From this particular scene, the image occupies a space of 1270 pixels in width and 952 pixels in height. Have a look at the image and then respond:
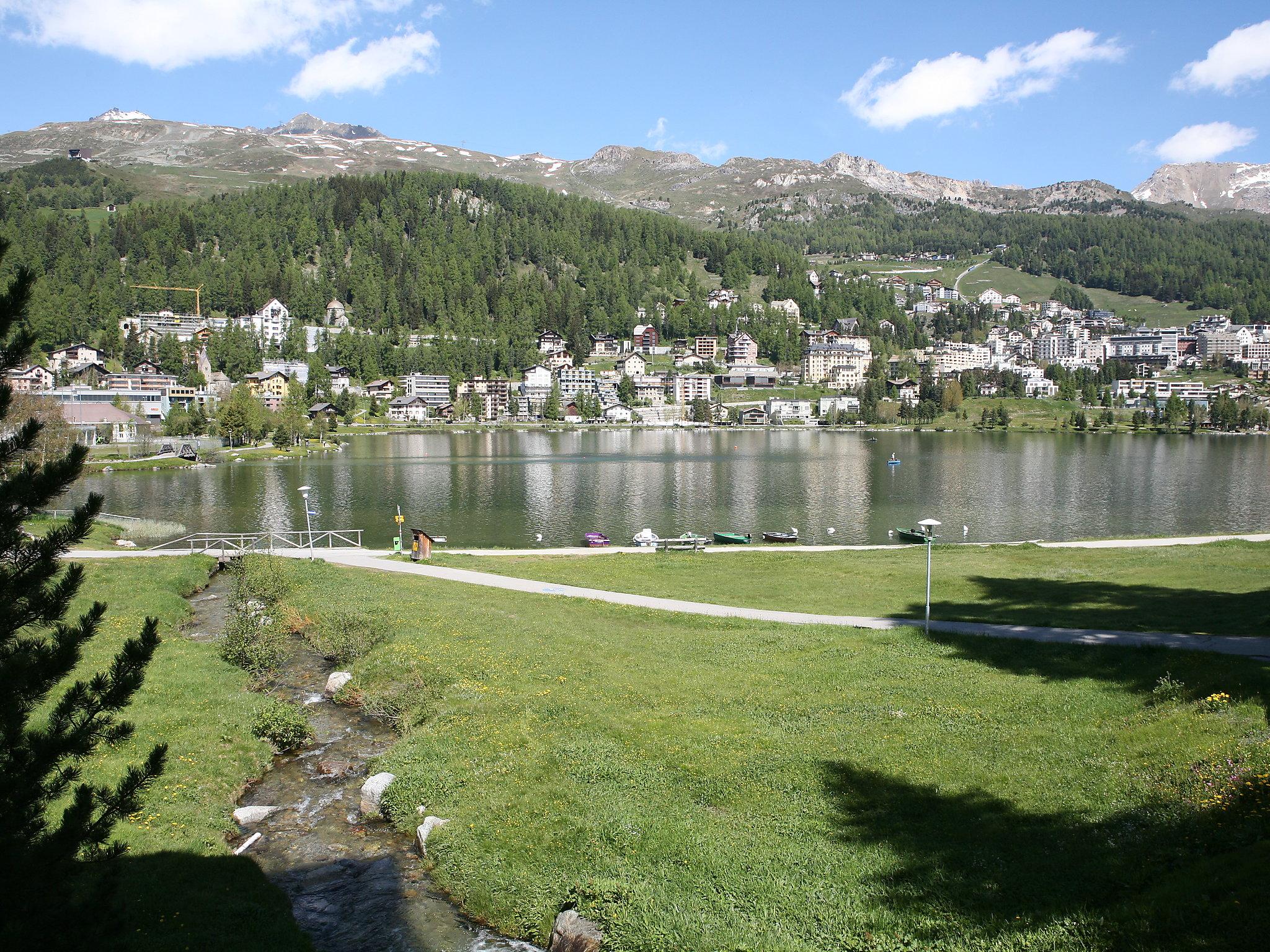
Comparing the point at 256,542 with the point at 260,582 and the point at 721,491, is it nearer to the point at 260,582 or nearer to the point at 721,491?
the point at 260,582

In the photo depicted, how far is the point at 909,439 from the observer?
142500 millimetres

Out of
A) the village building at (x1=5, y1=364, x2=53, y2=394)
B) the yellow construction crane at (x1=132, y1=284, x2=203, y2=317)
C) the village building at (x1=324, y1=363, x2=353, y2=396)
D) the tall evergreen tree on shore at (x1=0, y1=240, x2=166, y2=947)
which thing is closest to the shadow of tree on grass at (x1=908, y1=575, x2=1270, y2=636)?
the tall evergreen tree on shore at (x1=0, y1=240, x2=166, y2=947)

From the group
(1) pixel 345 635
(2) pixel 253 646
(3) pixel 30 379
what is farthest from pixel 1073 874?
(3) pixel 30 379

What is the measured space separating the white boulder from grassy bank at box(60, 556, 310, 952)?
181cm

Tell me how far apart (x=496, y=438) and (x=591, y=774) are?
137m

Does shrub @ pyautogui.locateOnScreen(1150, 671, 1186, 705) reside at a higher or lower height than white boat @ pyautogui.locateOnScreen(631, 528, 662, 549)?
higher

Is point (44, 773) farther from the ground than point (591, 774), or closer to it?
farther from the ground

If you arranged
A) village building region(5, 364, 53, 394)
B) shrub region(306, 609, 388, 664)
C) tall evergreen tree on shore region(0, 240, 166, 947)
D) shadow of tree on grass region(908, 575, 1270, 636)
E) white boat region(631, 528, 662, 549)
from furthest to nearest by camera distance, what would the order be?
white boat region(631, 528, 662, 549) < shrub region(306, 609, 388, 664) < shadow of tree on grass region(908, 575, 1270, 636) < village building region(5, 364, 53, 394) < tall evergreen tree on shore region(0, 240, 166, 947)

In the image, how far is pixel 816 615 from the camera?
20656 mm

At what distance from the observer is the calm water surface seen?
166 ft

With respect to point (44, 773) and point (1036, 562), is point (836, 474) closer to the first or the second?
point (1036, 562)

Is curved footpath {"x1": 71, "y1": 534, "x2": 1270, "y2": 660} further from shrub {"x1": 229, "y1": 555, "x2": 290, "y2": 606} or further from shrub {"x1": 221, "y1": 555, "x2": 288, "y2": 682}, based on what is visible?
shrub {"x1": 221, "y1": 555, "x2": 288, "y2": 682}

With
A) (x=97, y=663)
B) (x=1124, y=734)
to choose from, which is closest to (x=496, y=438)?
(x=97, y=663)

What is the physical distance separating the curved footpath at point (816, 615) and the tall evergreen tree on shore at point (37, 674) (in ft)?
50.9
